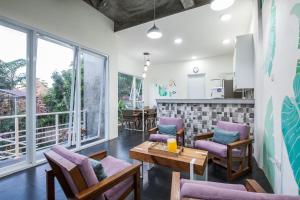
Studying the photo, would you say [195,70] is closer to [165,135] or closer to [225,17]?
[225,17]

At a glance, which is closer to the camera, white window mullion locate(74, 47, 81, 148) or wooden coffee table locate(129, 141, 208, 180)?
wooden coffee table locate(129, 141, 208, 180)

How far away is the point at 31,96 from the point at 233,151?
3499 millimetres

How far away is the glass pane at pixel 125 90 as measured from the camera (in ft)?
22.6

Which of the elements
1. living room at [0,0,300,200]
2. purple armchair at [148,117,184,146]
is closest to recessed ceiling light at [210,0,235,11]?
living room at [0,0,300,200]

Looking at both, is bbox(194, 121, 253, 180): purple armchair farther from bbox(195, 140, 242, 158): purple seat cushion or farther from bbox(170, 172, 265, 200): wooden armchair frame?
bbox(170, 172, 265, 200): wooden armchair frame

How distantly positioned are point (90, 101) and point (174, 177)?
3.44 metres

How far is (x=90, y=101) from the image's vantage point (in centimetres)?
425

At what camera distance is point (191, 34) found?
15.8ft

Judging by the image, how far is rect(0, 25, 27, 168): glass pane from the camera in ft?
8.82

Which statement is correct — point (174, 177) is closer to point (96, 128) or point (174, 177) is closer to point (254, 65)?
point (254, 65)

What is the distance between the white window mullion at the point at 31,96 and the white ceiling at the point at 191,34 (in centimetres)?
248

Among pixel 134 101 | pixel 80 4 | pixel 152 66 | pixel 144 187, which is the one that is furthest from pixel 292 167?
pixel 152 66

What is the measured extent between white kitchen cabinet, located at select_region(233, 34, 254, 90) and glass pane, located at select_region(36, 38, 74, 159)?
3.64 metres

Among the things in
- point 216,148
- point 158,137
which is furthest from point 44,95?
point 216,148
